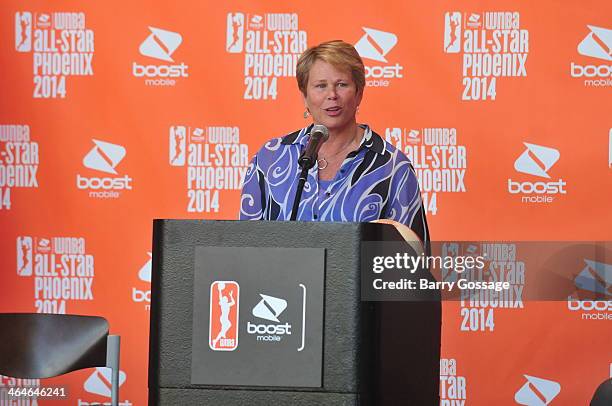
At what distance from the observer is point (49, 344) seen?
8.20 feet

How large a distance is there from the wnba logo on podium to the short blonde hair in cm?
159

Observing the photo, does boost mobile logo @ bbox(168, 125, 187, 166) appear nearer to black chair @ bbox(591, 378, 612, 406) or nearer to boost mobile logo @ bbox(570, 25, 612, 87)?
boost mobile logo @ bbox(570, 25, 612, 87)

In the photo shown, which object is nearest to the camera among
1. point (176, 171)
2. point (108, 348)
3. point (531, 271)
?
point (108, 348)

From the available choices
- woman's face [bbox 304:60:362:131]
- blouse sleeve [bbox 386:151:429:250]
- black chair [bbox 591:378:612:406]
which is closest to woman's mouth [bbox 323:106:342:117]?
woman's face [bbox 304:60:362:131]

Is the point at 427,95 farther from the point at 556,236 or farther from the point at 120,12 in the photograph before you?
the point at 120,12

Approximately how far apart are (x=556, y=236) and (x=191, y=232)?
250 cm

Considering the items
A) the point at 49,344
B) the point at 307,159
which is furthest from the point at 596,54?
the point at 49,344

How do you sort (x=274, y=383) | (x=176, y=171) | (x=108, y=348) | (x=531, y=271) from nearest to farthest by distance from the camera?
(x=274, y=383) < (x=108, y=348) < (x=531, y=271) < (x=176, y=171)

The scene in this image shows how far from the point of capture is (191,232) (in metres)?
1.32

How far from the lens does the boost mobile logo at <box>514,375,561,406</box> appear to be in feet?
11.6

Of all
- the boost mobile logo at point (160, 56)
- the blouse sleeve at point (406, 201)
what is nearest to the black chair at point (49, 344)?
the blouse sleeve at point (406, 201)

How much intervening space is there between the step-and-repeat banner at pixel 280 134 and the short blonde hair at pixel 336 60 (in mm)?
834

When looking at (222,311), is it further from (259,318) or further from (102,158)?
(102,158)

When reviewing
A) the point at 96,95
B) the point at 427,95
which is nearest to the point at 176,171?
the point at 96,95
